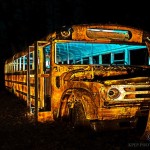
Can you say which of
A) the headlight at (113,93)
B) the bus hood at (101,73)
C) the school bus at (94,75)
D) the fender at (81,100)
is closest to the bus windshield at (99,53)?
the school bus at (94,75)

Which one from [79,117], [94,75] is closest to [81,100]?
[79,117]

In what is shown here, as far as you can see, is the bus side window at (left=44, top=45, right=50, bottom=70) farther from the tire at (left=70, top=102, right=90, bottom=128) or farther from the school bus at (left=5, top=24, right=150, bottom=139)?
the tire at (left=70, top=102, right=90, bottom=128)

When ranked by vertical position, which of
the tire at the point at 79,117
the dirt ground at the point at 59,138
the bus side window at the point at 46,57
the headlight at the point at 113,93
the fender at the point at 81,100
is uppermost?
the bus side window at the point at 46,57

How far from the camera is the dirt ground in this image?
6.33m

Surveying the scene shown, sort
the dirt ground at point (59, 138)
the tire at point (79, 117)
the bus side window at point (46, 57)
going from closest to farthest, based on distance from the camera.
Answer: the dirt ground at point (59, 138)
the tire at point (79, 117)
the bus side window at point (46, 57)

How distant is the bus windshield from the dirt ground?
162cm

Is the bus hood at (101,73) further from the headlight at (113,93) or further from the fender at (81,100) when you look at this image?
the headlight at (113,93)

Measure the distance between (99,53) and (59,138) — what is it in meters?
2.36

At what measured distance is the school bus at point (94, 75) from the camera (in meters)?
6.55

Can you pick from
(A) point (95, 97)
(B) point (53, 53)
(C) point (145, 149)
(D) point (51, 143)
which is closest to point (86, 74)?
(B) point (53, 53)

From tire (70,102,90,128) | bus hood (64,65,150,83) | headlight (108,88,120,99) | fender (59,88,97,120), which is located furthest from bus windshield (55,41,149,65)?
headlight (108,88,120,99)

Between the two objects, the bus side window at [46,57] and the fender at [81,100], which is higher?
the bus side window at [46,57]

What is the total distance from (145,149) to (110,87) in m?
1.27

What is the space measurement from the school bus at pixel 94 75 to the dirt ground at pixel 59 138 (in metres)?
0.27
